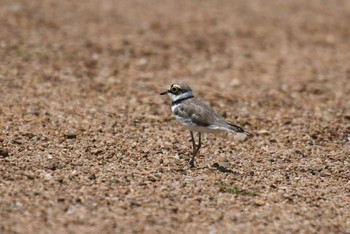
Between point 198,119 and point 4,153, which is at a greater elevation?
point 198,119

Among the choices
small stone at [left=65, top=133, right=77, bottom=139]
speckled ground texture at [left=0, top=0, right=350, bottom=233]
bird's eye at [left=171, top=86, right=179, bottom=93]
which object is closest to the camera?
speckled ground texture at [left=0, top=0, right=350, bottom=233]

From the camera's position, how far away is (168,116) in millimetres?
9898

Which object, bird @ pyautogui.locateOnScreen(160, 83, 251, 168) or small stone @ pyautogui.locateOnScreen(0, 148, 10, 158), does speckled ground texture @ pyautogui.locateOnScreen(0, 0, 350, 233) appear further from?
bird @ pyautogui.locateOnScreen(160, 83, 251, 168)

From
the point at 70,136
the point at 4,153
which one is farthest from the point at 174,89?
the point at 4,153

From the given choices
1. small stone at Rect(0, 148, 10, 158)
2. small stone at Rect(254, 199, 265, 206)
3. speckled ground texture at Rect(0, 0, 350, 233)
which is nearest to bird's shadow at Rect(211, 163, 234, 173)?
speckled ground texture at Rect(0, 0, 350, 233)

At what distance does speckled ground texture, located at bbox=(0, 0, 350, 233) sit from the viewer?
6.64m

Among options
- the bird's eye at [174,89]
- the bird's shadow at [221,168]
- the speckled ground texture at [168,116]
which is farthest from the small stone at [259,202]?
the bird's eye at [174,89]

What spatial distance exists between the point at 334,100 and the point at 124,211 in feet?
18.9

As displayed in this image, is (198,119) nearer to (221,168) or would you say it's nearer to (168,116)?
(221,168)

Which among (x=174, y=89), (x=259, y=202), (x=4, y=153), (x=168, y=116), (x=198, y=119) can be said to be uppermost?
(x=174, y=89)

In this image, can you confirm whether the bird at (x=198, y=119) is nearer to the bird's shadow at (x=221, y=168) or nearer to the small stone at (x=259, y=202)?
the bird's shadow at (x=221, y=168)

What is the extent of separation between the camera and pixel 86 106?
992cm

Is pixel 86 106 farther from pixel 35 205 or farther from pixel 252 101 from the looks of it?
pixel 35 205

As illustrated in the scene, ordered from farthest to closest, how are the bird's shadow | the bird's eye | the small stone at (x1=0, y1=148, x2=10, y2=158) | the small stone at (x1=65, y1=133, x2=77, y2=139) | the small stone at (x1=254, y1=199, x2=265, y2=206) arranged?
the small stone at (x1=65, y1=133, x2=77, y2=139)
the bird's eye
the bird's shadow
the small stone at (x1=0, y1=148, x2=10, y2=158)
the small stone at (x1=254, y1=199, x2=265, y2=206)
